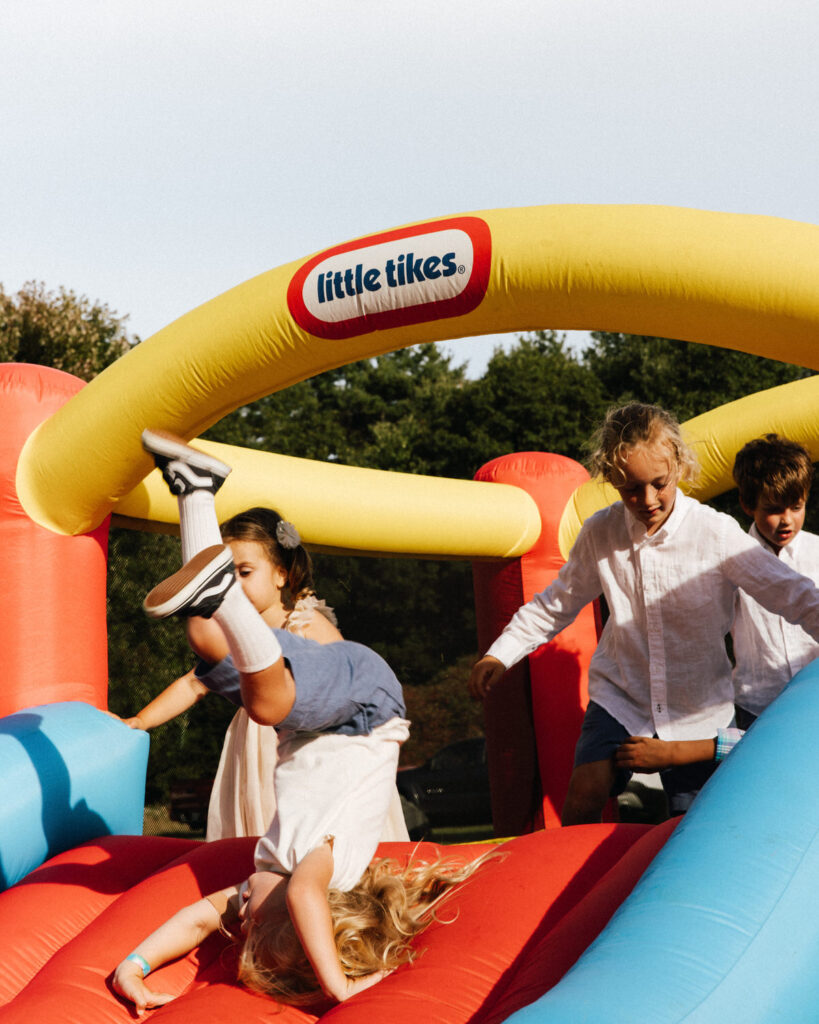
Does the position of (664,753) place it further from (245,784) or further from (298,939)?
(245,784)

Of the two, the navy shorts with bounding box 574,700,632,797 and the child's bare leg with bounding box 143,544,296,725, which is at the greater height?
the child's bare leg with bounding box 143,544,296,725

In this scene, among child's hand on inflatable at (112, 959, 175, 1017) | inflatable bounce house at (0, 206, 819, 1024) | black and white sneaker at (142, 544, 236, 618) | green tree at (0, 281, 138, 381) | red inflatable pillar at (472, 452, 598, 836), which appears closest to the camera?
inflatable bounce house at (0, 206, 819, 1024)

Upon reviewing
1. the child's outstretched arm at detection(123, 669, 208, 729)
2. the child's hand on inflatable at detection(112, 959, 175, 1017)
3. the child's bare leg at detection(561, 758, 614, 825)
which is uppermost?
the child's outstretched arm at detection(123, 669, 208, 729)

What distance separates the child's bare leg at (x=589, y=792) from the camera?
8.59ft

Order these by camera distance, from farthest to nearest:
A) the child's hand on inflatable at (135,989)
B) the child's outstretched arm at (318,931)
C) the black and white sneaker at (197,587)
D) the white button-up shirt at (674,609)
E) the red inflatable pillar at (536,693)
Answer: the red inflatable pillar at (536,693), the white button-up shirt at (674,609), the child's hand on inflatable at (135,989), the child's outstretched arm at (318,931), the black and white sneaker at (197,587)

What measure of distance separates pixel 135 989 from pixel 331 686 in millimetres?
657

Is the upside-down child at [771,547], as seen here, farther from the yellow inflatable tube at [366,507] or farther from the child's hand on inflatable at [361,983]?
the yellow inflatable tube at [366,507]

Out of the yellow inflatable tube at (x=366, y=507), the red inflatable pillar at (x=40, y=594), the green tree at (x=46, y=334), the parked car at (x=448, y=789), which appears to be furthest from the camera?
the green tree at (x=46, y=334)

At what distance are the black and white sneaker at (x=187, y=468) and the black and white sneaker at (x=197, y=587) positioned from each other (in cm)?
20

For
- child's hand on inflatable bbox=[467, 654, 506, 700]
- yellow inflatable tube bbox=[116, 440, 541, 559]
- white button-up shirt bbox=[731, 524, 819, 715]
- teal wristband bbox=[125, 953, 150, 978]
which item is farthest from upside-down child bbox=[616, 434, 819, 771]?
teal wristband bbox=[125, 953, 150, 978]

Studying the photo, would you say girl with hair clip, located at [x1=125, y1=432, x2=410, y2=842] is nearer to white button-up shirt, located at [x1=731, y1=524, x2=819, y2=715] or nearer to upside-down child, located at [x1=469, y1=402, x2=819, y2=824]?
upside-down child, located at [x1=469, y1=402, x2=819, y2=824]

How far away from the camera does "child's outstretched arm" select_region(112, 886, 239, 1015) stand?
1918mm

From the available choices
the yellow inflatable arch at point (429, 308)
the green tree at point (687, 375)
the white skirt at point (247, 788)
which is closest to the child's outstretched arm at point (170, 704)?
the white skirt at point (247, 788)

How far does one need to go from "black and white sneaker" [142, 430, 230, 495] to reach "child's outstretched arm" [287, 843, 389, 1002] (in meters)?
0.72
